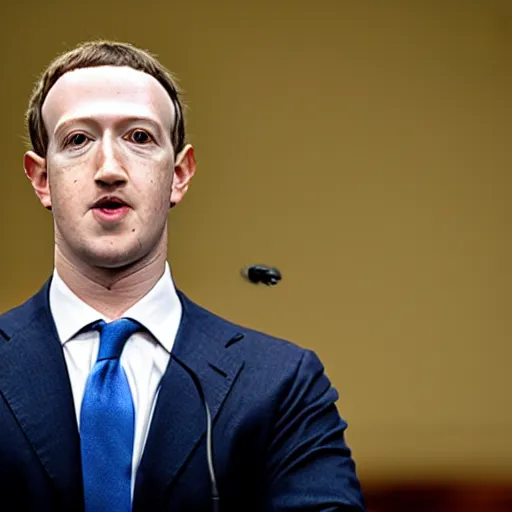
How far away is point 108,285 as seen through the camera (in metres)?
1.54

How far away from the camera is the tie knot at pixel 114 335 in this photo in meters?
1.49

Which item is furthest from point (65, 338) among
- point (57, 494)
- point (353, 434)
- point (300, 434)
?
point (353, 434)

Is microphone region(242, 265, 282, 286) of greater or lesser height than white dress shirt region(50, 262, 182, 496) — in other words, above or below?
above

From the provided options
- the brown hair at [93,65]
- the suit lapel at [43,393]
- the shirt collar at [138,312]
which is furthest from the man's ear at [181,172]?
the suit lapel at [43,393]

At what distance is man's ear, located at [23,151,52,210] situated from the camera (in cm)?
159

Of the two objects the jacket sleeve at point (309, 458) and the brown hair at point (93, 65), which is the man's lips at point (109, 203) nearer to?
the brown hair at point (93, 65)

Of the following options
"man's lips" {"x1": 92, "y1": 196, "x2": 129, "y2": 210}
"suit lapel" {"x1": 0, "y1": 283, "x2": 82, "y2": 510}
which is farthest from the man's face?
"suit lapel" {"x1": 0, "y1": 283, "x2": 82, "y2": 510}

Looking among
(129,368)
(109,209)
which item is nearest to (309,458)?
(129,368)

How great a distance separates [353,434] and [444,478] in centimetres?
27

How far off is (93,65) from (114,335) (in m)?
0.36

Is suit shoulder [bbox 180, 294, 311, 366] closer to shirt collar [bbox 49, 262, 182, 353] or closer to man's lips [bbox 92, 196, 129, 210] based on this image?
shirt collar [bbox 49, 262, 182, 353]

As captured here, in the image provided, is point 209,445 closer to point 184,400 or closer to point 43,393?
point 184,400

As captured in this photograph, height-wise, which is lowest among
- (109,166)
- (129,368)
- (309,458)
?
(309,458)

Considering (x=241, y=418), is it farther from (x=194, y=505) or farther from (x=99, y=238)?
(x=99, y=238)
